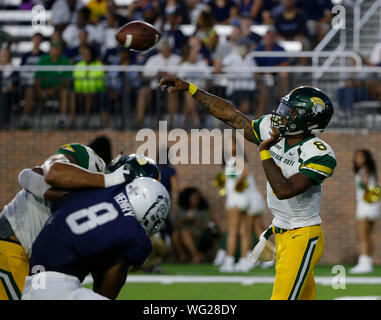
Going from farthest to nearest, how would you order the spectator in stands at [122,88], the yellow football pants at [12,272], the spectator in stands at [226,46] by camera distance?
the spectator in stands at [226,46]
the spectator in stands at [122,88]
the yellow football pants at [12,272]

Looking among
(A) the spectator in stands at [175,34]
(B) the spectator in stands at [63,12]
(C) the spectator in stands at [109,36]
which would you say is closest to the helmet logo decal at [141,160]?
(A) the spectator in stands at [175,34]

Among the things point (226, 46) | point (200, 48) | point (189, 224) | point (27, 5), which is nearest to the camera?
point (189, 224)

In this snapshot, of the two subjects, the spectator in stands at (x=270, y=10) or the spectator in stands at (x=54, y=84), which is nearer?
the spectator in stands at (x=54, y=84)

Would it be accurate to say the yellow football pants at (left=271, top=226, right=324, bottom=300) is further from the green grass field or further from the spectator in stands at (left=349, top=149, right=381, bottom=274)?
the spectator in stands at (left=349, top=149, right=381, bottom=274)

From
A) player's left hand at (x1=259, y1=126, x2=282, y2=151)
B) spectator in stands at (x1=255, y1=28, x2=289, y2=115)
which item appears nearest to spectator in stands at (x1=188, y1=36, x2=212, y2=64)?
spectator in stands at (x1=255, y1=28, x2=289, y2=115)

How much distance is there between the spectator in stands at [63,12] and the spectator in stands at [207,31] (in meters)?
2.58

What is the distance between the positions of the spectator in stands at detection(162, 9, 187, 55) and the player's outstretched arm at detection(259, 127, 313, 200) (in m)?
9.07

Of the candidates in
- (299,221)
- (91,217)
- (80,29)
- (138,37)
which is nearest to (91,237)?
(91,217)

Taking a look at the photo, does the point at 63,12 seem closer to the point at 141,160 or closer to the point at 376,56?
the point at 376,56

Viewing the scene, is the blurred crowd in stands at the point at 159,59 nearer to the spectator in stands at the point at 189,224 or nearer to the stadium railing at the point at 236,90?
the stadium railing at the point at 236,90

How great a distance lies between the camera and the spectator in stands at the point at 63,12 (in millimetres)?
15406

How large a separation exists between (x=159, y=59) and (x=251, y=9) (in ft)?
8.31

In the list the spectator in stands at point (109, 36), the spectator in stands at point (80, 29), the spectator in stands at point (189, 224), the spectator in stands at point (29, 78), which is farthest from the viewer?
the spectator in stands at point (80, 29)

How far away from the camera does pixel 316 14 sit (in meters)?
14.9
